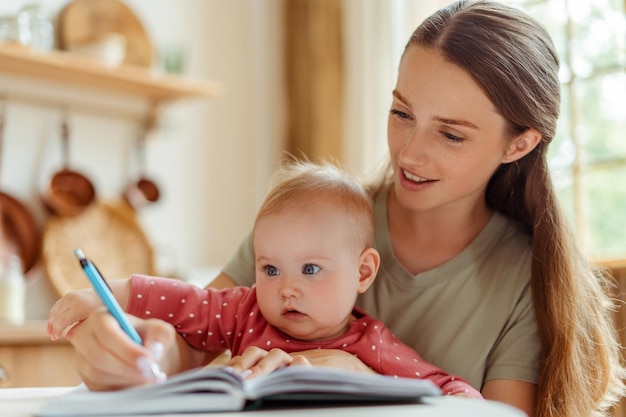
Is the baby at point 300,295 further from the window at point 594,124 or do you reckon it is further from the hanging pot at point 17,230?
the window at point 594,124

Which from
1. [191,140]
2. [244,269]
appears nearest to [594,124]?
[191,140]

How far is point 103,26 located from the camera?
3303 mm

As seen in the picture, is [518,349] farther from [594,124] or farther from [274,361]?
[594,124]

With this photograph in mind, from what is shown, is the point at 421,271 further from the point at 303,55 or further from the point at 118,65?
the point at 303,55

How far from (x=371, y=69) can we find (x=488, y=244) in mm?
1987

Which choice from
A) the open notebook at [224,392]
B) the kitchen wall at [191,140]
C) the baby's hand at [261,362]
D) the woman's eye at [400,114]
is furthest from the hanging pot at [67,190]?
the open notebook at [224,392]

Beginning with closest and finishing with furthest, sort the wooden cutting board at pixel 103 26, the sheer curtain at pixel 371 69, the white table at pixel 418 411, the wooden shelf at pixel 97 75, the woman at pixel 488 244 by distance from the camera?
the white table at pixel 418 411
the woman at pixel 488 244
the wooden shelf at pixel 97 75
the wooden cutting board at pixel 103 26
the sheer curtain at pixel 371 69

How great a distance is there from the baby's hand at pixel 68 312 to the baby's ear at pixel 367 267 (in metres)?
0.40

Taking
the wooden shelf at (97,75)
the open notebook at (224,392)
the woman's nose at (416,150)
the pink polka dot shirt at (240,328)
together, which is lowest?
the pink polka dot shirt at (240,328)

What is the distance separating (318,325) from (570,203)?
208 centimetres

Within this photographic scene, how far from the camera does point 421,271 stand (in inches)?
62.1

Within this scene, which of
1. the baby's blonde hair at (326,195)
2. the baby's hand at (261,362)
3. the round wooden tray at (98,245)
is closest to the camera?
the baby's hand at (261,362)

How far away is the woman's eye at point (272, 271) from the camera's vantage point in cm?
127

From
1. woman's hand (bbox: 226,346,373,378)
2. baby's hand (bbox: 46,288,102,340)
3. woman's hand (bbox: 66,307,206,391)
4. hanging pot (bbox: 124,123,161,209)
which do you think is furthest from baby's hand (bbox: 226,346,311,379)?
hanging pot (bbox: 124,123,161,209)
